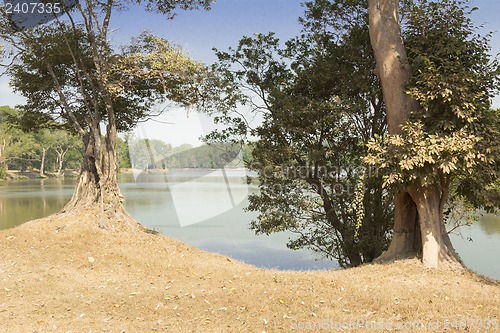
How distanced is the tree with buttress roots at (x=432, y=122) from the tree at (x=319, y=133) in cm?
180

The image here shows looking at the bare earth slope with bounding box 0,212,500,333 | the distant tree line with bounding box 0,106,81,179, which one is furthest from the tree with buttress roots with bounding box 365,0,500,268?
the distant tree line with bounding box 0,106,81,179

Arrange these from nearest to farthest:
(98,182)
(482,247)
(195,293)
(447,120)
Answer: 1. (195,293)
2. (447,120)
3. (98,182)
4. (482,247)

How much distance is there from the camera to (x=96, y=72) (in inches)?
457

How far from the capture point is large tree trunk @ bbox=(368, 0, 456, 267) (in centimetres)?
863

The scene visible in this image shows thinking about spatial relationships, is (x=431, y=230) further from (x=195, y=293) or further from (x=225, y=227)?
(x=225, y=227)

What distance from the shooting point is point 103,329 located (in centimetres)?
536

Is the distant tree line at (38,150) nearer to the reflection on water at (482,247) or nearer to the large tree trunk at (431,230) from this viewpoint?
the reflection on water at (482,247)

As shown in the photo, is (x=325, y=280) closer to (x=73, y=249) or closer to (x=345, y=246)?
(x=345, y=246)

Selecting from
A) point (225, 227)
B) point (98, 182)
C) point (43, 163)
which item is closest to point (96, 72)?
point (98, 182)

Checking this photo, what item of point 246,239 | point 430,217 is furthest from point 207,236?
point 430,217

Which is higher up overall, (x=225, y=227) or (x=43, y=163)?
(x=43, y=163)

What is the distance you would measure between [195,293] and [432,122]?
556cm

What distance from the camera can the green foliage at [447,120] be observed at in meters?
7.64

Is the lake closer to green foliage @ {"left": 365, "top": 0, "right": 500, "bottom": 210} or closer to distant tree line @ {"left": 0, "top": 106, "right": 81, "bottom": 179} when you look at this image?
green foliage @ {"left": 365, "top": 0, "right": 500, "bottom": 210}
